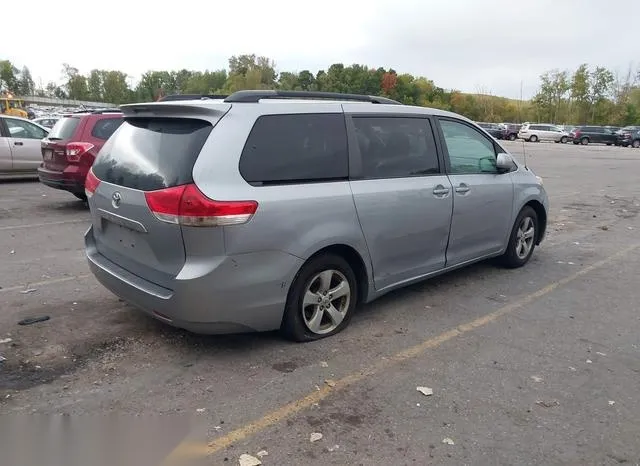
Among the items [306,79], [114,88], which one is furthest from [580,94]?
[114,88]

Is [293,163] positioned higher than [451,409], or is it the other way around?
[293,163]

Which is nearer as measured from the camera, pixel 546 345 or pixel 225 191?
pixel 225 191

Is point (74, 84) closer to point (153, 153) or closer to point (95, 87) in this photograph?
point (95, 87)

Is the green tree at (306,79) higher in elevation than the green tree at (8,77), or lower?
lower

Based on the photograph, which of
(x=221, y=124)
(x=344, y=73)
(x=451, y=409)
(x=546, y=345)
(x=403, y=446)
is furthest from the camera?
(x=344, y=73)

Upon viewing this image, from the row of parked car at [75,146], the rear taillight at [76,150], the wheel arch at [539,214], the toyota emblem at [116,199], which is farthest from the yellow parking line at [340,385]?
the rear taillight at [76,150]

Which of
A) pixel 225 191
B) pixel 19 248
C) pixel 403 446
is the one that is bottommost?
pixel 403 446

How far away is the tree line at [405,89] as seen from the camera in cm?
8131

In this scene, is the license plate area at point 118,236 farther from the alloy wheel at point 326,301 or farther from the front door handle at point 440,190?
the front door handle at point 440,190

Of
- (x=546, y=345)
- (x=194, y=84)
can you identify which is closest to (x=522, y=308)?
(x=546, y=345)

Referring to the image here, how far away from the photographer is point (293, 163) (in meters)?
3.83

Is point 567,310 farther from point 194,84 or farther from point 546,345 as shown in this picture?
point 194,84

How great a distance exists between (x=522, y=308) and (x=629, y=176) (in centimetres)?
1713

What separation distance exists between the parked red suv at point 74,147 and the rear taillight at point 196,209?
666 cm
